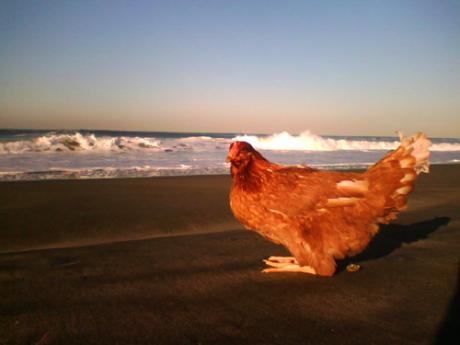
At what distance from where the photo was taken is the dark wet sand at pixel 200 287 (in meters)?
2.55

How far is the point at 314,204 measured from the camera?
373cm

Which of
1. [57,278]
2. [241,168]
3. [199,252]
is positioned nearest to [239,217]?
[241,168]

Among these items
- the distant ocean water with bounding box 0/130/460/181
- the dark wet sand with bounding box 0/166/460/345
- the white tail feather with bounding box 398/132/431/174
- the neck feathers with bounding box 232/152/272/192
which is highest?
the white tail feather with bounding box 398/132/431/174

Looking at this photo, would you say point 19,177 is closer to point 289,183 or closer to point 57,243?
point 57,243

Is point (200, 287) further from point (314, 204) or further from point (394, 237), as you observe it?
point (394, 237)

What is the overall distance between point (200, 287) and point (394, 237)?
11.2 feet

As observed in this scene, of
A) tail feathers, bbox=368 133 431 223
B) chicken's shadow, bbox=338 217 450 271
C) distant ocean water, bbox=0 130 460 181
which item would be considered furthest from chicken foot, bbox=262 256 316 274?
distant ocean water, bbox=0 130 460 181

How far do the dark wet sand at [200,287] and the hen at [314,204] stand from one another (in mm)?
315

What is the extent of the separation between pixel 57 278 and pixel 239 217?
6.36ft

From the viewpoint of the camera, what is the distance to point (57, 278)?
3.48 meters

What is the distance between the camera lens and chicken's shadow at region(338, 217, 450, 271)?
4516 millimetres

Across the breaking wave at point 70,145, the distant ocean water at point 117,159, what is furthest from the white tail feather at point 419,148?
the breaking wave at point 70,145

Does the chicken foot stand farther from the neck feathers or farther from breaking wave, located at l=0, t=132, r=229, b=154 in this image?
breaking wave, located at l=0, t=132, r=229, b=154

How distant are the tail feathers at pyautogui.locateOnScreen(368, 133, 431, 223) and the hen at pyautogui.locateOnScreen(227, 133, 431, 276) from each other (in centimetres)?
1
